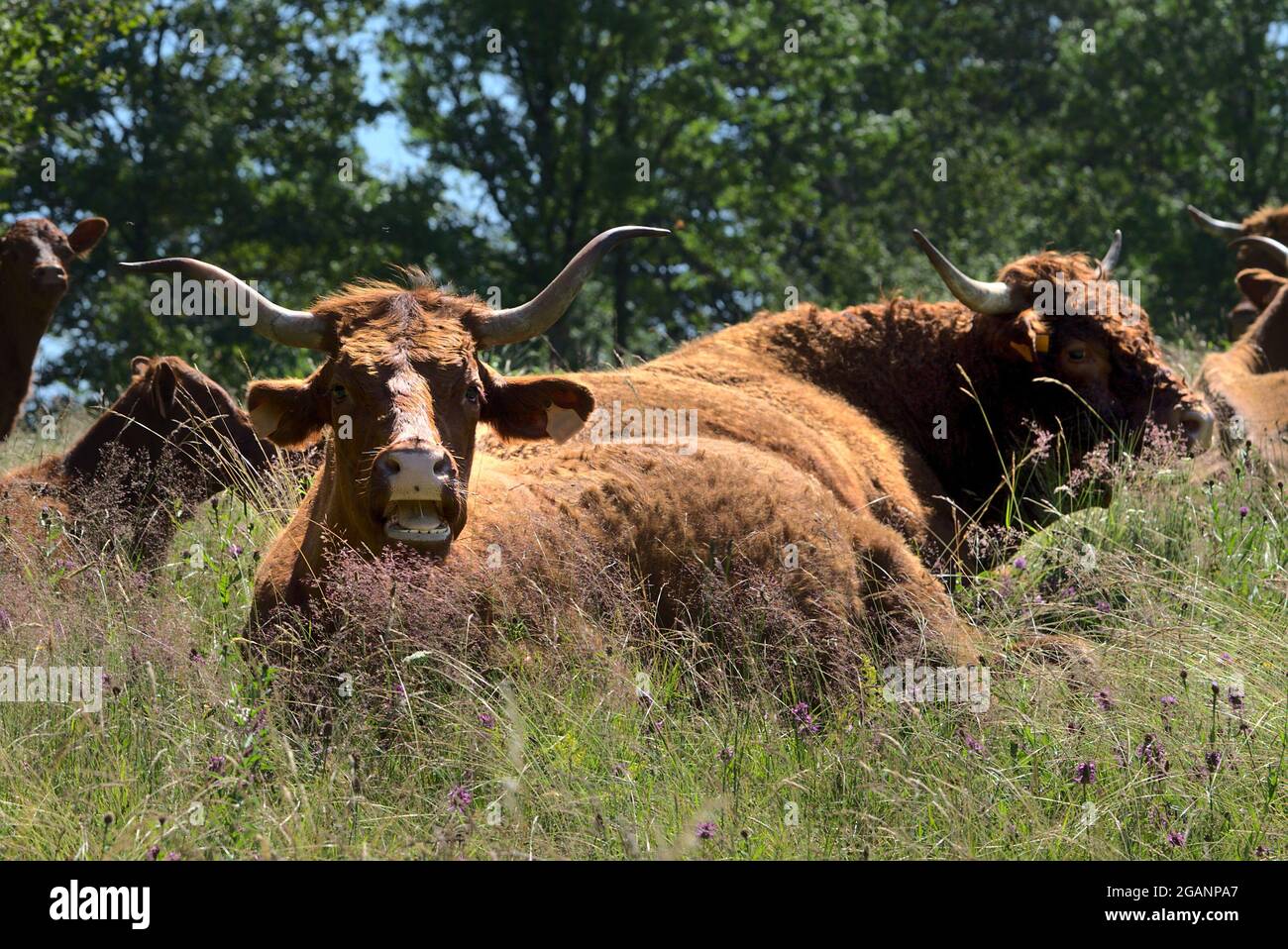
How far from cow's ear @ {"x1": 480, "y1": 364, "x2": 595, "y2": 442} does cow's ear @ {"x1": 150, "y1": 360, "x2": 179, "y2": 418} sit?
311 cm

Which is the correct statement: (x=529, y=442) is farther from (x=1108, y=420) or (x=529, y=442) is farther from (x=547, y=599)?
(x=1108, y=420)

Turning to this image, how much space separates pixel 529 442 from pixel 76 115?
931 inches

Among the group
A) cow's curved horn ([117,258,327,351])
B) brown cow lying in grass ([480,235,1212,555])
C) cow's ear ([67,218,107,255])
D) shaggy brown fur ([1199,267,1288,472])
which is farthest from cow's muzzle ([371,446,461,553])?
cow's ear ([67,218,107,255])

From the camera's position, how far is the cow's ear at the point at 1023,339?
8109 millimetres

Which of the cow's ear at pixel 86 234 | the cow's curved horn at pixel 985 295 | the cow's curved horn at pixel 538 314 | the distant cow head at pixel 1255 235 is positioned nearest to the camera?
the cow's curved horn at pixel 538 314

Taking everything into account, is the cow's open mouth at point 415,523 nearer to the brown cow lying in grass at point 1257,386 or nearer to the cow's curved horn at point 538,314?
the cow's curved horn at point 538,314

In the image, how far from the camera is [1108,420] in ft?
26.9

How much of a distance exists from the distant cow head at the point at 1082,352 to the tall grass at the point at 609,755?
233 centimetres

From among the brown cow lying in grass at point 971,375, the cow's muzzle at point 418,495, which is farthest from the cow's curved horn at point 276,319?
the brown cow lying in grass at point 971,375

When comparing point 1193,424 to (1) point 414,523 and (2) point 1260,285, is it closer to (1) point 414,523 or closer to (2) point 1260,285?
(1) point 414,523

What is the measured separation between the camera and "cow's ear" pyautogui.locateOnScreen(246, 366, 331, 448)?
571 centimetres

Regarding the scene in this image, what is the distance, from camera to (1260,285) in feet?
50.1

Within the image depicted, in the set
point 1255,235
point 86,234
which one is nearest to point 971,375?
point 86,234
